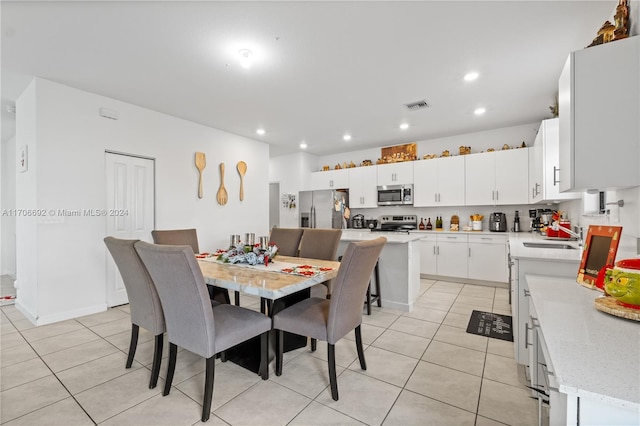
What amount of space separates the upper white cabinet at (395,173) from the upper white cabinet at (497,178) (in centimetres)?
99

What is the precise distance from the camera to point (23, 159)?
324cm

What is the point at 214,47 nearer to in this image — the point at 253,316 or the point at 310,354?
the point at 253,316

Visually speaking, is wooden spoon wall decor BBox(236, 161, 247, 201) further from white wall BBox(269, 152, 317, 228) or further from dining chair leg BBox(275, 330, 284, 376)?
dining chair leg BBox(275, 330, 284, 376)

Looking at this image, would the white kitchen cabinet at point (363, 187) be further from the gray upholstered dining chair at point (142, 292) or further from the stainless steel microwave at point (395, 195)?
the gray upholstered dining chair at point (142, 292)

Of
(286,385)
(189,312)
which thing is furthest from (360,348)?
(189,312)

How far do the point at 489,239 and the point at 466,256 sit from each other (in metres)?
0.43

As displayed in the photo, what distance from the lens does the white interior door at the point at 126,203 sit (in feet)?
11.6

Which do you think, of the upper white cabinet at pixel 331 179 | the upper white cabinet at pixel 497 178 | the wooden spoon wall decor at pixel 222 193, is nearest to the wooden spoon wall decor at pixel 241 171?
the wooden spoon wall decor at pixel 222 193

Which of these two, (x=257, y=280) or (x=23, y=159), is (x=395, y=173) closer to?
(x=257, y=280)

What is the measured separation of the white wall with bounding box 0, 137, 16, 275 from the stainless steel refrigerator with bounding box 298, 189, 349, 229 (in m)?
5.37

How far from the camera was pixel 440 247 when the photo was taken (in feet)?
15.8

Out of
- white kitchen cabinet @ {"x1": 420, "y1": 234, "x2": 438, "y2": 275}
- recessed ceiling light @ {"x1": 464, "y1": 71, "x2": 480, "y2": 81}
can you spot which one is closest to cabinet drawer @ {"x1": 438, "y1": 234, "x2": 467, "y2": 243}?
white kitchen cabinet @ {"x1": 420, "y1": 234, "x2": 438, "y2": 275}

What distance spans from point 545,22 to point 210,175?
4396 mm

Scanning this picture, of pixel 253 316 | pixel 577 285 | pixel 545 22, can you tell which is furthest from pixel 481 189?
pixel 253 316
